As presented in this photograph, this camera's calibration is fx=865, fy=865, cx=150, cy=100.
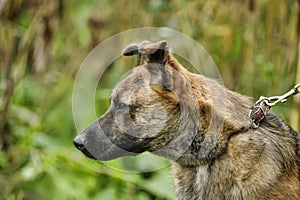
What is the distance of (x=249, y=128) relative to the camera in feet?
16.1

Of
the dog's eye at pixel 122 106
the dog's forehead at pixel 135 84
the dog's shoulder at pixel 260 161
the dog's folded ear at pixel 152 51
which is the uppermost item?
the dog's folded ear at pixel 152 51

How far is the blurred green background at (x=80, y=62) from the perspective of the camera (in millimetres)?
7176

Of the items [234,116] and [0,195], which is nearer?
[234,116]

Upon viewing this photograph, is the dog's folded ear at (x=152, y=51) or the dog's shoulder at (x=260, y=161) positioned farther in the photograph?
the dog's shoulder at (x=260, y=161)

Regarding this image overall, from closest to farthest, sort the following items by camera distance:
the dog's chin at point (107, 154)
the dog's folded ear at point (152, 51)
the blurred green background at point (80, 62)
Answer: the dog's folded ear at point (152, 51), the dog's chin at point (107, 154), the blurred green background at point (80, 62)

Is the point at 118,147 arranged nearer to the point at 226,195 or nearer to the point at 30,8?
the point at 226,195

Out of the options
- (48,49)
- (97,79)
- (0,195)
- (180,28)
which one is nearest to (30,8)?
(48,49)

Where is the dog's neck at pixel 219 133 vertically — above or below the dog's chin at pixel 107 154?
above

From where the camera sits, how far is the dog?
4.84 m

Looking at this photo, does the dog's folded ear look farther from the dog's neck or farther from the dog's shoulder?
the dog's shoulder

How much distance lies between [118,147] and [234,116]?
685 mm

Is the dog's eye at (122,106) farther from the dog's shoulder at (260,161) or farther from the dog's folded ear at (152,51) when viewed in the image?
the dog's shoulder at (260,161)

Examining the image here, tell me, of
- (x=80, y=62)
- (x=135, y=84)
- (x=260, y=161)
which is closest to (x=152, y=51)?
(x=135, y=84)

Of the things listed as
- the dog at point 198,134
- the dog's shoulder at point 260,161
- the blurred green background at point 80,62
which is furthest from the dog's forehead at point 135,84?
the blurred green background at point 80,62
